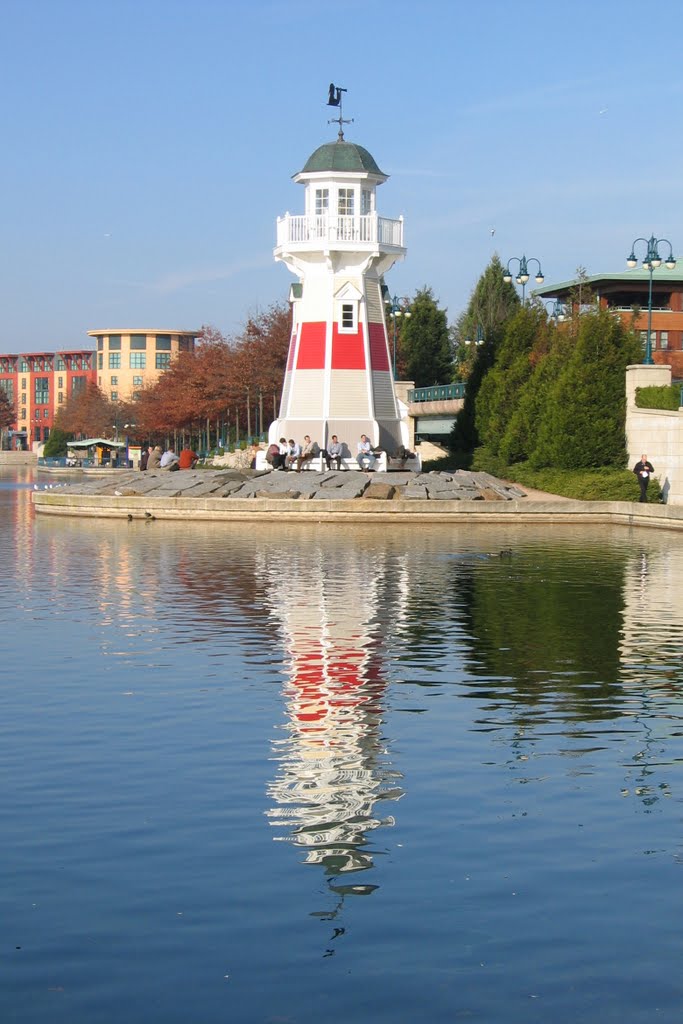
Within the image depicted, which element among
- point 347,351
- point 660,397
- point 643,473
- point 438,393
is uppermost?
point 347,351

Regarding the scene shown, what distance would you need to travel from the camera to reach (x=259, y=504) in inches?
1647

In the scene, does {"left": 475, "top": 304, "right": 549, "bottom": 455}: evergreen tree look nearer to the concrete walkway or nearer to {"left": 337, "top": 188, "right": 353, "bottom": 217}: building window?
the concrete walkway

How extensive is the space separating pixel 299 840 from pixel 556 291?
96.1m

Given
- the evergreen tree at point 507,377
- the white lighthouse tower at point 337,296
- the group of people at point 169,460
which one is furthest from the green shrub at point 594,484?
the group of people at point 169,460

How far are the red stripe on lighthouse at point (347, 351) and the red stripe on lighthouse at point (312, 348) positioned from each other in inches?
17.3

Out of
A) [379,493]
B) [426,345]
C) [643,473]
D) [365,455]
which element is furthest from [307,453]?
[426,345]

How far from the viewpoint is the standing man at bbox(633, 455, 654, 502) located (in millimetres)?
40188

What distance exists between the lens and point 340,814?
968 cm

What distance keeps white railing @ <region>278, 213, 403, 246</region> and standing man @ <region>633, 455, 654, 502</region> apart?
52.3ft

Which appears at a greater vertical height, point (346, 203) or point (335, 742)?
point (346, 203)

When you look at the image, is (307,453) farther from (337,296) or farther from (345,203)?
(345,203)

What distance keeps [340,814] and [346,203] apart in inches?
1760

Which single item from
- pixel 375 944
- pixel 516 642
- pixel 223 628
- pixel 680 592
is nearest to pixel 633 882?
pixel 375 944

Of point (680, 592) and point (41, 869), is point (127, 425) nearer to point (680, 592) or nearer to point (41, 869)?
point (680, 592)
